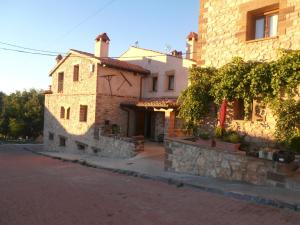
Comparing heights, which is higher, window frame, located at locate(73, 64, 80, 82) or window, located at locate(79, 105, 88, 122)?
window frame, located at locate(73, 64, 80, 82)

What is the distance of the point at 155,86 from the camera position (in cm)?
2102

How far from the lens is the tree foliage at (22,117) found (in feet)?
110

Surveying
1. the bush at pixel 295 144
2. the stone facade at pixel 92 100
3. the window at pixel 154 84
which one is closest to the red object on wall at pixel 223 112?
the bush at pixel 295 144

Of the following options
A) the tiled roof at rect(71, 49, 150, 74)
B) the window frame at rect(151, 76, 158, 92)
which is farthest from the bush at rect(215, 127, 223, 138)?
the window frame at rect(151, 76, 158, 92)

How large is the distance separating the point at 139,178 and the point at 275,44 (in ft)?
20.3

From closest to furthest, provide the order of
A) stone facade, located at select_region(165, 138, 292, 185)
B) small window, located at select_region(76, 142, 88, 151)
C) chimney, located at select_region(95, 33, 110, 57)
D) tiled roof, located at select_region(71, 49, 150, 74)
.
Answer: stone facade, located at select_region(165, 138, 292, 185) → tiled roof, located at select_region(71, 49, 150, 74) → small window, located at select_region(76, 142, 88, 151) → chimney, located at select_region(95, 33, 110, 57)

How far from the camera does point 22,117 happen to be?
34.0m

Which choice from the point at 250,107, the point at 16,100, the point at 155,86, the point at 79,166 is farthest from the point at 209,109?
the point at 16,100

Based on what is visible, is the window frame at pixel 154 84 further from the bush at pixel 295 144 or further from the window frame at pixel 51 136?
the bush at pixel 295 144

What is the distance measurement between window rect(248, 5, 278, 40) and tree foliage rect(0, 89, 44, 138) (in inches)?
1051

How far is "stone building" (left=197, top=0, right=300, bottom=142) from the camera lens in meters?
10.4

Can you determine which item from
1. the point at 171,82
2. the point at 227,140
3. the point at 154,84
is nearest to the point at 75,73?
the point at 154,84

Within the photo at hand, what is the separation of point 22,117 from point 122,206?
29458 millimetres

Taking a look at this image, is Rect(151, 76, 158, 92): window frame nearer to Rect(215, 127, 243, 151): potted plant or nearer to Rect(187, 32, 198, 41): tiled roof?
Rect(187, 32, 198, 41): tiled roof
